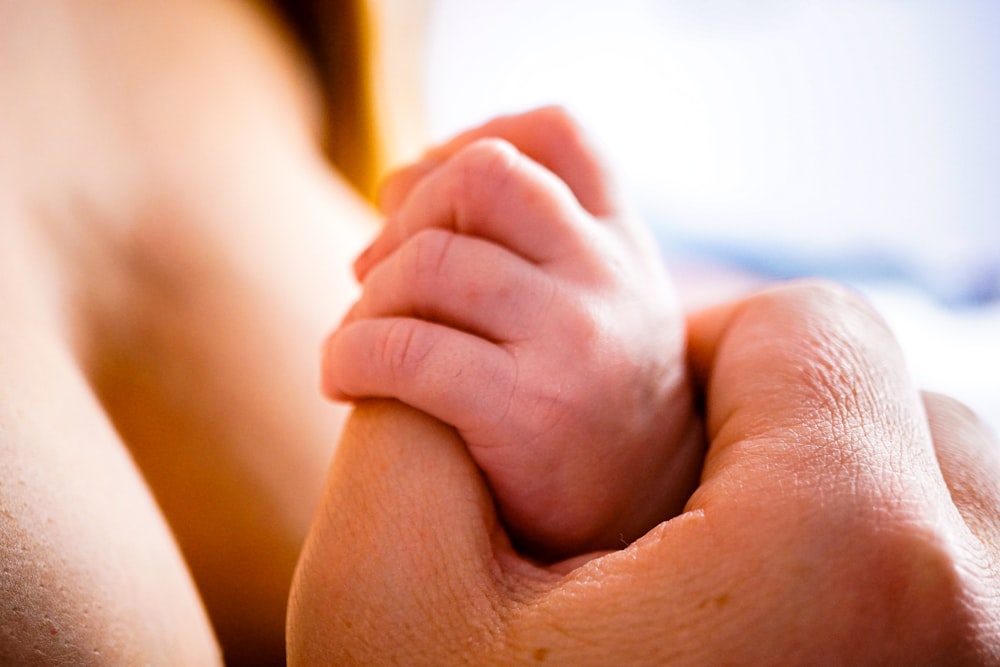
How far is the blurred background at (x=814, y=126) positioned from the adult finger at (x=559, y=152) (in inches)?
17.0

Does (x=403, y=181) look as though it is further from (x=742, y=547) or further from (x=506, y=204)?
(x=742, y=547)

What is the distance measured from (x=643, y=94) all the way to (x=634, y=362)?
75cm

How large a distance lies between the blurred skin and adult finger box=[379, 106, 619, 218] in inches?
8.5

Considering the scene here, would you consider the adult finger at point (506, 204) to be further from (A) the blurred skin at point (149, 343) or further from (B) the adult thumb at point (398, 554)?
(A) the blurred skin at point (149, 343)

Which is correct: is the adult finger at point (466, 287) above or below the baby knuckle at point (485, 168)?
below

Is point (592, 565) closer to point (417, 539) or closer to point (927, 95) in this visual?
point (417, 539)

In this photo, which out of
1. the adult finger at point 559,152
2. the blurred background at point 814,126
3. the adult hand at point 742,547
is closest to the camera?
the adult hand at point 742,547

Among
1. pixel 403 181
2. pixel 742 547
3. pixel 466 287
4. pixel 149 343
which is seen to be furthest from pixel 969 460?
pixel 149 343

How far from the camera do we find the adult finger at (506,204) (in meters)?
0.50

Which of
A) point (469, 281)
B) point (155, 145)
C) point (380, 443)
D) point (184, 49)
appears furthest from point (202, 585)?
point (184, 49)

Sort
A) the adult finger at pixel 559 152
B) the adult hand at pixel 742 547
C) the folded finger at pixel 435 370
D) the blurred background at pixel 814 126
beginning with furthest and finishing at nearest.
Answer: the blurred background at pixel 814 126, the adult finger at pixel 559 152, the folded finger at pixel 435 370, the adult hand at pixel 742 547

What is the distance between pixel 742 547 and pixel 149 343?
493 mm

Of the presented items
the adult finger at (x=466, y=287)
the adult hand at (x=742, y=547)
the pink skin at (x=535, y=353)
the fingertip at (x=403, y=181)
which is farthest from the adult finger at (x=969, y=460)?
the fingertip at (x=403, y=181)

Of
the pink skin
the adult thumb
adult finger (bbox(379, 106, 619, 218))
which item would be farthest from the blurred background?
the adult thumb
